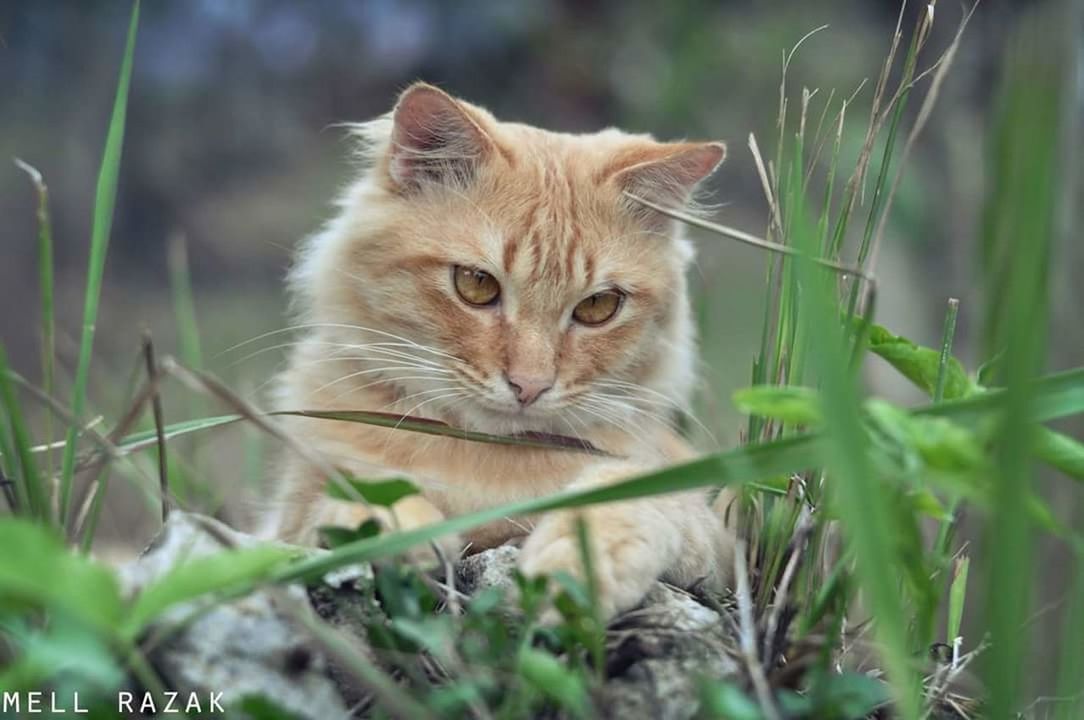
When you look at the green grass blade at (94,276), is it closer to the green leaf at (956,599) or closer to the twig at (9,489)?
the twig at (9,489)

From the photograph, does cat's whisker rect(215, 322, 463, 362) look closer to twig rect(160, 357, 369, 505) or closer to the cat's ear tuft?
the cat's ear tuft

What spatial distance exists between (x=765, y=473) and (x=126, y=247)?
531cm

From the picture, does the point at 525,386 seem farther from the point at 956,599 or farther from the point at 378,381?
the point at 956,599

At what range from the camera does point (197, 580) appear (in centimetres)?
95

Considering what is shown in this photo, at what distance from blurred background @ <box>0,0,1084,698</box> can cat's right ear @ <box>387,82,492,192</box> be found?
2654mm

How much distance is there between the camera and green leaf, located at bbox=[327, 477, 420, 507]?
Answer: 1.19 meters

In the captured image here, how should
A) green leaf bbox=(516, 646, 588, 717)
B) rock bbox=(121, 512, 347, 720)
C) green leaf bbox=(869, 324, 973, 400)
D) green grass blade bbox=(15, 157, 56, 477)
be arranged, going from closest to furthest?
green leaf bbox=(516, 646, 588, 717), rock bbox=(121, 512, 347, 720), green leaf bbox=(869, 324, 973, 400), green grass blade bbox=(15, 157, 56, 477)

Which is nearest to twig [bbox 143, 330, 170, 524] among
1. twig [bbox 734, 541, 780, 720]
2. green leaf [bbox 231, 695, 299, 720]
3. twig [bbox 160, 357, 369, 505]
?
twig [bbox 160, 357, 369, 505]

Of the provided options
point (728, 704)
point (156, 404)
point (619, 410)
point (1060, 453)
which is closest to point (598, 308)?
point (619, 410)

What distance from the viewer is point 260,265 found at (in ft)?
19.6

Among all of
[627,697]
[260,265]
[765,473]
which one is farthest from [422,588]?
[260,265]

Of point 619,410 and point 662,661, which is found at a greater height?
point 619,410

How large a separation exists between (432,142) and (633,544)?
95 cm

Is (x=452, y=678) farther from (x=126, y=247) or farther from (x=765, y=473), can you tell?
(x=126, y=247)
